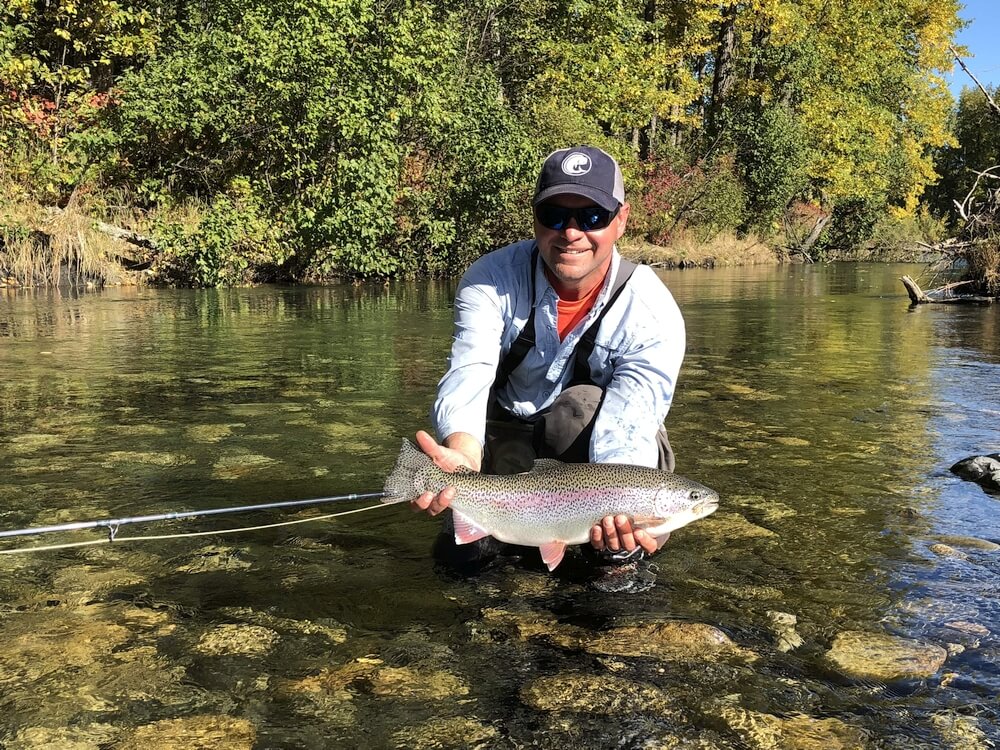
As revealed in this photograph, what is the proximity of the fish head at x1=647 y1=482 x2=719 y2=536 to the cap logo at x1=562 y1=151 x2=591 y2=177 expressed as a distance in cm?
142

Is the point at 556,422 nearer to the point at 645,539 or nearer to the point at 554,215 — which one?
the point at 645,539

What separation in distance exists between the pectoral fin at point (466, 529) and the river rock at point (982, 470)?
3.50m

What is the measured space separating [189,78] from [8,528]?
1778 centimetres

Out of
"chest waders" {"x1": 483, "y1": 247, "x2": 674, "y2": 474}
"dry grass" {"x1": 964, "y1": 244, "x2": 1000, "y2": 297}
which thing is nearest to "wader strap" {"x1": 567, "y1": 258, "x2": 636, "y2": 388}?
"chest waders" {"x1": 483, "y1": 247, "x2": 674, "y2": 474}

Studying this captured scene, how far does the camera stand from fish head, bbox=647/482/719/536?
3.55 m

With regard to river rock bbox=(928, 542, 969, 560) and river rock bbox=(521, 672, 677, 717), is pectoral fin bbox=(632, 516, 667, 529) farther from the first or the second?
river rock bbox=(928, 542, 969, 560)

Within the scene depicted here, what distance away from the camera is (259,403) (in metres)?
8.20

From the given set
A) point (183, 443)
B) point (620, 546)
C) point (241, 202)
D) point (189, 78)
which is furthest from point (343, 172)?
point (620, 546)

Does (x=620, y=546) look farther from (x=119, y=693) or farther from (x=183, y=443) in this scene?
(x=183, y=443)

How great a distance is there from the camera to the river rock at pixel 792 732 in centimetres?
280

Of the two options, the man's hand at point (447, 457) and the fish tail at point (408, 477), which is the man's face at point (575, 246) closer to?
the man's hand at point (447, 457)

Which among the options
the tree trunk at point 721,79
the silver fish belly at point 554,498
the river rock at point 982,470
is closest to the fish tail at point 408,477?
the silver fish belly at point 554,498

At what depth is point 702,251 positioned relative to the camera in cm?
3916

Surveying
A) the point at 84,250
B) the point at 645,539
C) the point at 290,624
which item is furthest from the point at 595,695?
the point at 84,250
